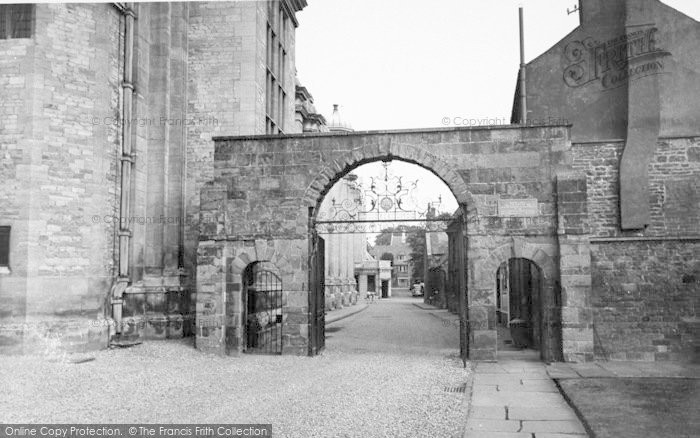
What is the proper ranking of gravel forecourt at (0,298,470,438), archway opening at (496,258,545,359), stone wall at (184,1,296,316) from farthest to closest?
stone wall at (184,1,296,316) → archway opening at (496,258,545,359) → gravel forecourt at (0,298,470,438)

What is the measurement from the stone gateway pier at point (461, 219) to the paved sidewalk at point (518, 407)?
1.70 metres

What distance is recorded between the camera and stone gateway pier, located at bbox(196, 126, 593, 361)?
12617 mm

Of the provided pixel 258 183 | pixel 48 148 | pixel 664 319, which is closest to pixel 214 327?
pixel 258 183

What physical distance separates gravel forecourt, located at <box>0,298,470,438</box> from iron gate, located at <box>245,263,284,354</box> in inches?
66.4

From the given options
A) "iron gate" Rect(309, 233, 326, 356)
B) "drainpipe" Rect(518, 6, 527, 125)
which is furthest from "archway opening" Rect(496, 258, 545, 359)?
"iron gate" Rect(309, 233, 326, 356)

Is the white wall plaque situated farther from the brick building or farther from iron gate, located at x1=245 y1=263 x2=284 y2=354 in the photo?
the brick building

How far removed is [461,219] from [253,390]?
20.6 feet

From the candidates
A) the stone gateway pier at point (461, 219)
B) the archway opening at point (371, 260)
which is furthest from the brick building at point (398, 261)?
the stone gateway pier at point (461, 219)

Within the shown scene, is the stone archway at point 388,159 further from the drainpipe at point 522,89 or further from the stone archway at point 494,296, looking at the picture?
the drainpipe at point 522,89

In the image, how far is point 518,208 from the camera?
12992 mm

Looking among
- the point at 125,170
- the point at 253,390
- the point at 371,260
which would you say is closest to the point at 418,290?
the point at 371,260

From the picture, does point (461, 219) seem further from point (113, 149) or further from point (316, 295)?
point (113, 149)

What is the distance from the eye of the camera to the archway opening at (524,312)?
47.5 ft

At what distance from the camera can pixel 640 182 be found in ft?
45.3
